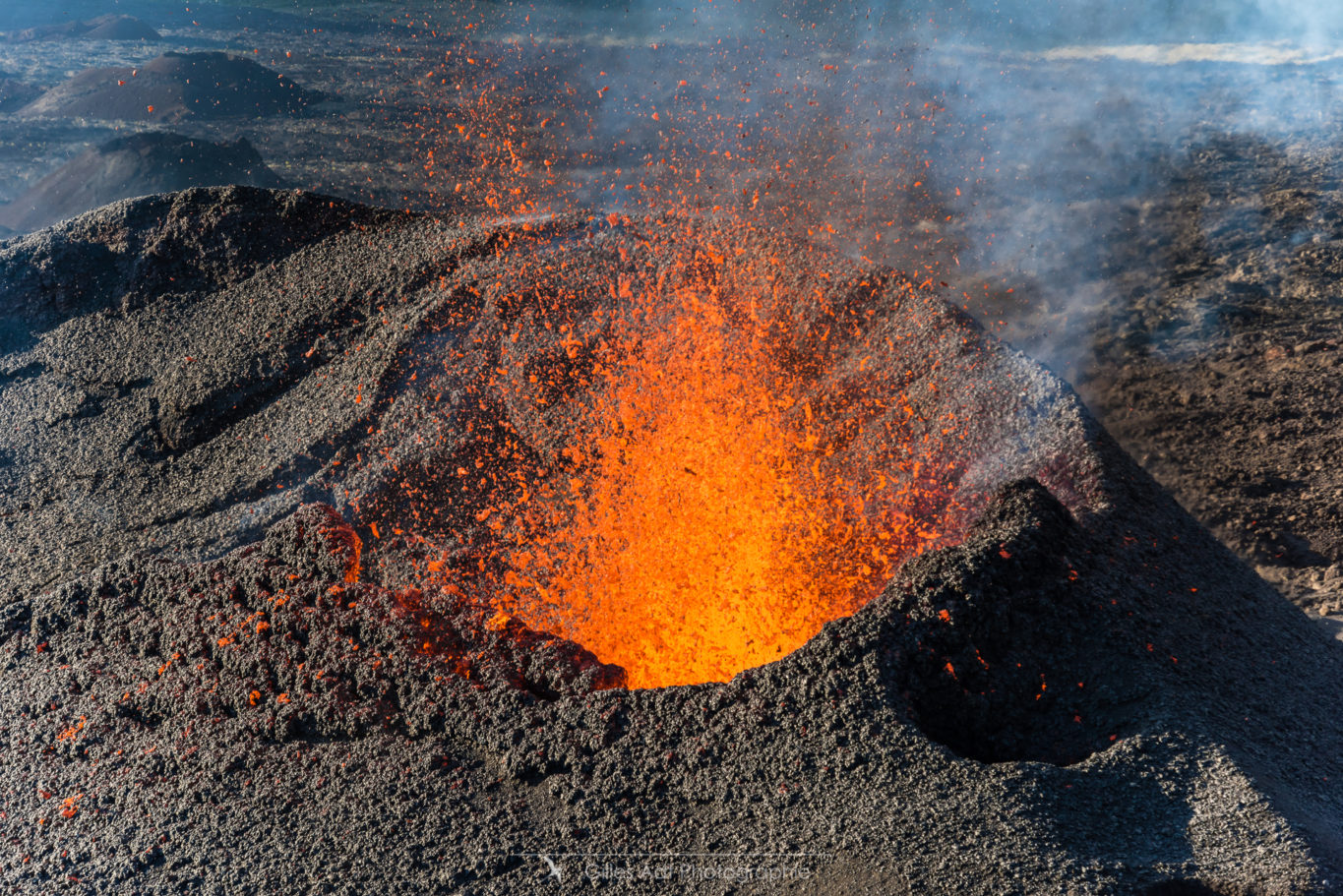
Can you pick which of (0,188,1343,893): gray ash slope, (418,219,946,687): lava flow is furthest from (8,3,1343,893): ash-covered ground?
(418,219,946,687): lava flow

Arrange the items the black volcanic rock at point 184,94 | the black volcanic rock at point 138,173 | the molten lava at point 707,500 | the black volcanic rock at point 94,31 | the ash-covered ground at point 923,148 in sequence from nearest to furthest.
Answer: the molten lava at point 707,500 < the ash-covered ground at point 923,148 < the black volcanic rock at point 138,173 < the black volcanic rock at point 184,94 < the black volcanic rock at point 94,31

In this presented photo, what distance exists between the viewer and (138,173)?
928 cm

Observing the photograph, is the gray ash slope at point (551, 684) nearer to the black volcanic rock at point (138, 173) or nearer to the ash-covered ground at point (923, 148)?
the ash-covered ground at point (923, 148)

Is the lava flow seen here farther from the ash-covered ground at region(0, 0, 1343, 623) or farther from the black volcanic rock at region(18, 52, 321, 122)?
the black volcanic rock at region(18, 52, 321, 122)

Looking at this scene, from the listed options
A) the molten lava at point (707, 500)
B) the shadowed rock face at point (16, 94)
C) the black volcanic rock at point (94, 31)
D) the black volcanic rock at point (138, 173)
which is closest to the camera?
the molten lava at point (707, 500)

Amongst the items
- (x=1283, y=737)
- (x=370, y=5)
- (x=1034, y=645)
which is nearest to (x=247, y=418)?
(x=1034, y=645)

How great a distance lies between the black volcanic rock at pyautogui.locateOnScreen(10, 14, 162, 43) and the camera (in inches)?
611

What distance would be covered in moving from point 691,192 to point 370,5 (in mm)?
12073

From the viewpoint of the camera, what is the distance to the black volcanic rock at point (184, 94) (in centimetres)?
1205

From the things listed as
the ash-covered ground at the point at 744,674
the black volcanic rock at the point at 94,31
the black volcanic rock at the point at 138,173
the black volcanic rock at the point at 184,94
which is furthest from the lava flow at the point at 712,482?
the black volcanic rock at the point at 94,31

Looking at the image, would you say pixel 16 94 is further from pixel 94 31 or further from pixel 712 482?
pixel 712 482

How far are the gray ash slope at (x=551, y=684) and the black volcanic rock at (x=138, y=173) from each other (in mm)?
5512

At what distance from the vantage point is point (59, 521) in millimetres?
4645

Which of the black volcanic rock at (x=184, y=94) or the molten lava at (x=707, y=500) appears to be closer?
the molten lava at (x=707, y=500)
